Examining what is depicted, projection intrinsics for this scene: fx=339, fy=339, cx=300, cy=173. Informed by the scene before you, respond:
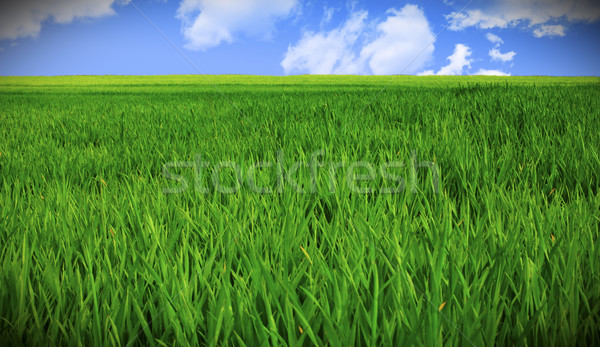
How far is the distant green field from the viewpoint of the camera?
63cm

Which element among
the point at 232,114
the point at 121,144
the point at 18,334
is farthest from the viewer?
the point at 232,114

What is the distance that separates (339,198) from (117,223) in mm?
745

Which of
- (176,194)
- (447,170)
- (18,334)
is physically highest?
(447,170)

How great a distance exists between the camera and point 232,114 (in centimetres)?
356

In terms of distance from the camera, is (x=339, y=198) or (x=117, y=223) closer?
(x=117, y=223)

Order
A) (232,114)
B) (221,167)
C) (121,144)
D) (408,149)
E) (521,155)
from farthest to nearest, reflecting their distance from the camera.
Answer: (232,114)
(121,144)
(408,149)
(521,155)
(221,167)

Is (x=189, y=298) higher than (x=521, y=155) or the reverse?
the reverse

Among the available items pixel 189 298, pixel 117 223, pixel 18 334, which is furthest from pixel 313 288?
pixel 117 223

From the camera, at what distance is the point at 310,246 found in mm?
899

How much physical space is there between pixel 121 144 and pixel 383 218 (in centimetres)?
216

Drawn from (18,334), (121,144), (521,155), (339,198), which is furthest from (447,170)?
(121,144)

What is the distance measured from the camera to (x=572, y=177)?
4.89 feet

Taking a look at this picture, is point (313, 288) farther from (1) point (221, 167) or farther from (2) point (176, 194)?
(1) point (221, 167)

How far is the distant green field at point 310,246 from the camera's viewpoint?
634 mm
